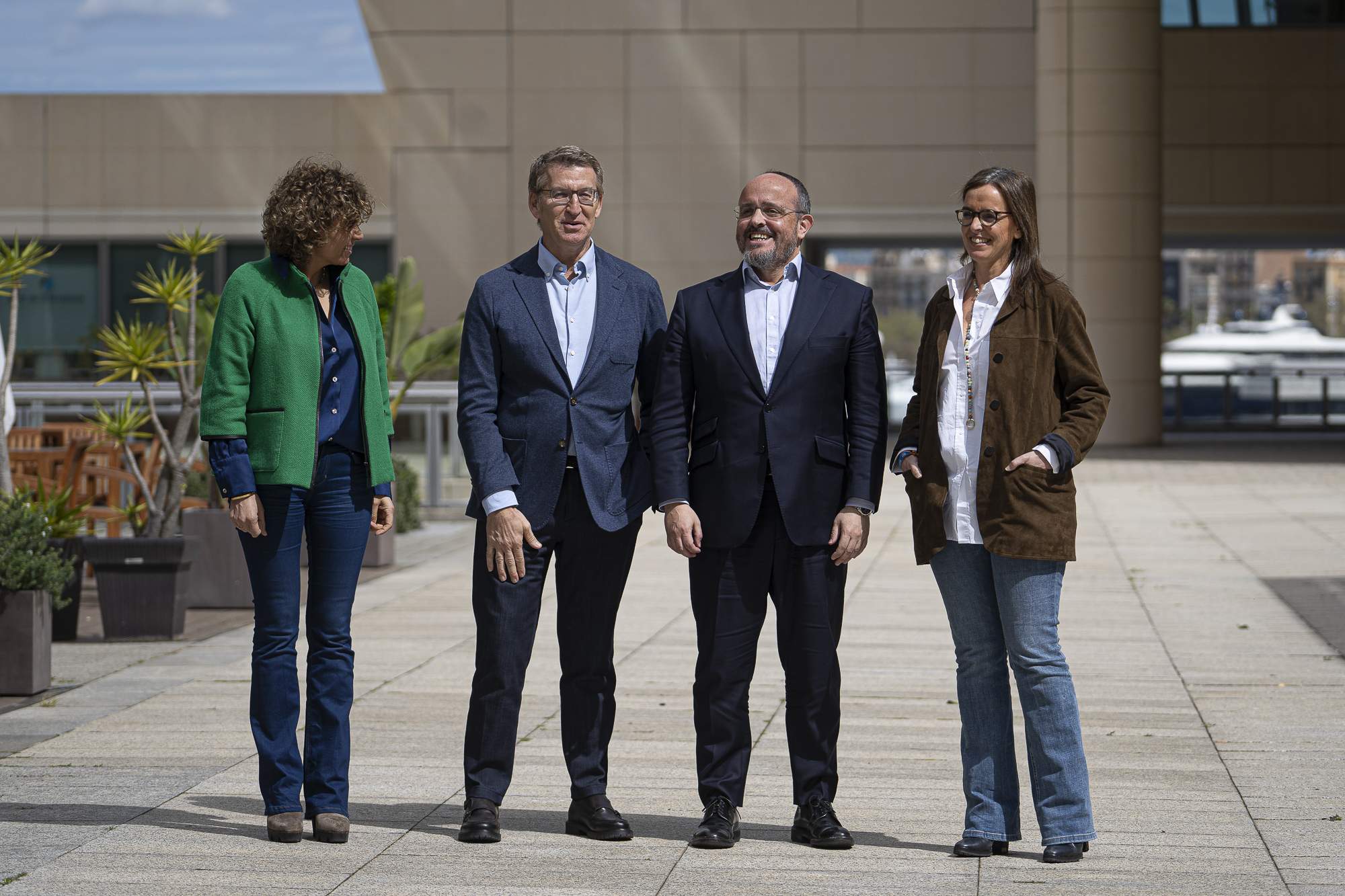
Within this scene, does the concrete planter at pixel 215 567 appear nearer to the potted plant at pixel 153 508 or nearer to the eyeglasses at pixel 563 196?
the potted plant at pixel 153 508

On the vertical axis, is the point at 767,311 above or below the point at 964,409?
above

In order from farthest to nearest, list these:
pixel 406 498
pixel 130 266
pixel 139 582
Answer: pixel 130 266 < pixel 406 498 < pixel 139 582

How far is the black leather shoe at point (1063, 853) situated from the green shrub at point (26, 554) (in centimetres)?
459

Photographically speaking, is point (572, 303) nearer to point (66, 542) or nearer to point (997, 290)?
point (997, 290)

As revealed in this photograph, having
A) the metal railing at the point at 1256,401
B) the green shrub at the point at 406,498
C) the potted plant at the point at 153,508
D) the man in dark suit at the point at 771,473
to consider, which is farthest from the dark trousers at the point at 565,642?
the metal railing at the point at 1256,401

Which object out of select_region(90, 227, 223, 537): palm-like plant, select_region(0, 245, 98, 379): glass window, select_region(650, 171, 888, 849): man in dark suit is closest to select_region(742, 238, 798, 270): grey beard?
select_region(650, 171, 888, 849): man in dark suit

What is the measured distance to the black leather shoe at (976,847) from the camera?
495 cm

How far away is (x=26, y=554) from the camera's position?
7.62 meters

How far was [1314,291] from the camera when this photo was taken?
32406mm

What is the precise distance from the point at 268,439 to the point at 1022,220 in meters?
2.15

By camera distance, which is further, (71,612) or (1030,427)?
(71,612)

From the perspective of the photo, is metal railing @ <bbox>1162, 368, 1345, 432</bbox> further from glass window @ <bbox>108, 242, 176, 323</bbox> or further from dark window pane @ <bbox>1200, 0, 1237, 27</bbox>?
glass window @ <bbox>108, 242, 176, 323</bbox>

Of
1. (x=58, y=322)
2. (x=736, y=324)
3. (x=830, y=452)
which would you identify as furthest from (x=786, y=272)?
(x=58, y=322)

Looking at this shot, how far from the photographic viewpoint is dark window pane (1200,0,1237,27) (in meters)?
29.8
